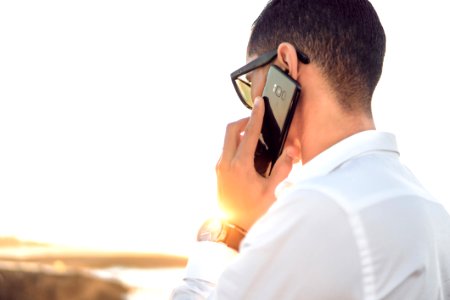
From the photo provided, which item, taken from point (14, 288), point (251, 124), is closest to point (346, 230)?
point (251, 124)

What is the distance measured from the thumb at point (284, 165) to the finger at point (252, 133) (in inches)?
4.9

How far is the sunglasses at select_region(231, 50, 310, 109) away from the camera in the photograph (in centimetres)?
246

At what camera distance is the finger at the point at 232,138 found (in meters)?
2.56

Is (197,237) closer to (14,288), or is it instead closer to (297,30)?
(297,30)

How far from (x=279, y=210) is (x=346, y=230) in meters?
0.17

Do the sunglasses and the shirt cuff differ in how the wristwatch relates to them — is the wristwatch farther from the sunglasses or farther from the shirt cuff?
the sunglasses

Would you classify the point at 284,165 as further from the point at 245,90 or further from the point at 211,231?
the point at 245,90

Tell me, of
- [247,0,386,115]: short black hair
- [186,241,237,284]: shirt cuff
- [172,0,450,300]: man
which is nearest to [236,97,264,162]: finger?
[172,0,450,300]: man

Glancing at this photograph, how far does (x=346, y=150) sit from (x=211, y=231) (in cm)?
72

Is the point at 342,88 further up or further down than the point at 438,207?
further up

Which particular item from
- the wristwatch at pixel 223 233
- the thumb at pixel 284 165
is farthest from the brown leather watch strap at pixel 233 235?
the thumb at pixel 284 165

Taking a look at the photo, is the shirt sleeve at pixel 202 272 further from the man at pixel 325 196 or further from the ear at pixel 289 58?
the ear at pixel 289 58

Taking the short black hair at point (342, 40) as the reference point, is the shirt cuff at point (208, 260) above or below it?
below

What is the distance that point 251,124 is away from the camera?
100 inches
